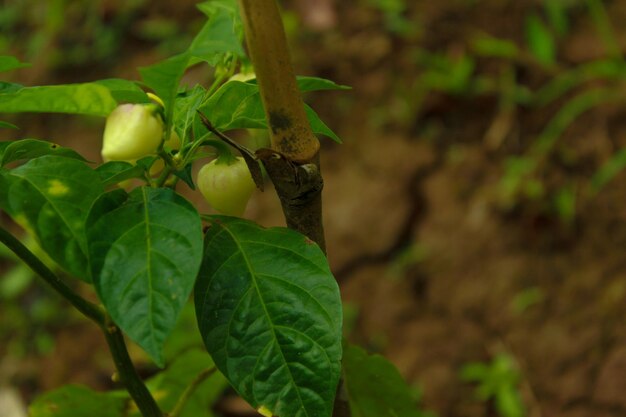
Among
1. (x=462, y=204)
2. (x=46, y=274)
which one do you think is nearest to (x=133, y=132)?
(x=46, y=274)

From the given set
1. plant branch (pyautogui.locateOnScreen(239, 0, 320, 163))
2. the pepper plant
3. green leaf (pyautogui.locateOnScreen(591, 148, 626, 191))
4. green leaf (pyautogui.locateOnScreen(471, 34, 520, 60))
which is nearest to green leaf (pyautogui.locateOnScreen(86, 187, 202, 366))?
the pepper plant

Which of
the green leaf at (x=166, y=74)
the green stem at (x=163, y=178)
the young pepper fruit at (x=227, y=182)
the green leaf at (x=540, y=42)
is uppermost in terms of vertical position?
the green leaf at (x=166, y=74)

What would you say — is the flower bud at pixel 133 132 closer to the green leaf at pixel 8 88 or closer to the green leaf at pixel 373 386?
the green leaf at pixel 8 88

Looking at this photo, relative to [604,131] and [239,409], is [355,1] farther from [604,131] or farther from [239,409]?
[239,409]

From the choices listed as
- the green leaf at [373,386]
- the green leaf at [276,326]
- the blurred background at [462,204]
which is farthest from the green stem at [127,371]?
the blurred background at [462,204]

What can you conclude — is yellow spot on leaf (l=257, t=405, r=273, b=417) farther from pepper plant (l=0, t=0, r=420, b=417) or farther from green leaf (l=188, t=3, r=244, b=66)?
green leaf (l=188, t=3, r=244, b=66)

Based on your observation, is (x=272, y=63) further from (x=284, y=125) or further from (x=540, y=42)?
(x=540, y=42)

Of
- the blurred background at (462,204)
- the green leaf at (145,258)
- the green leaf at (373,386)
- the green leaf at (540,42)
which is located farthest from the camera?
the green leaf at (540,42)
